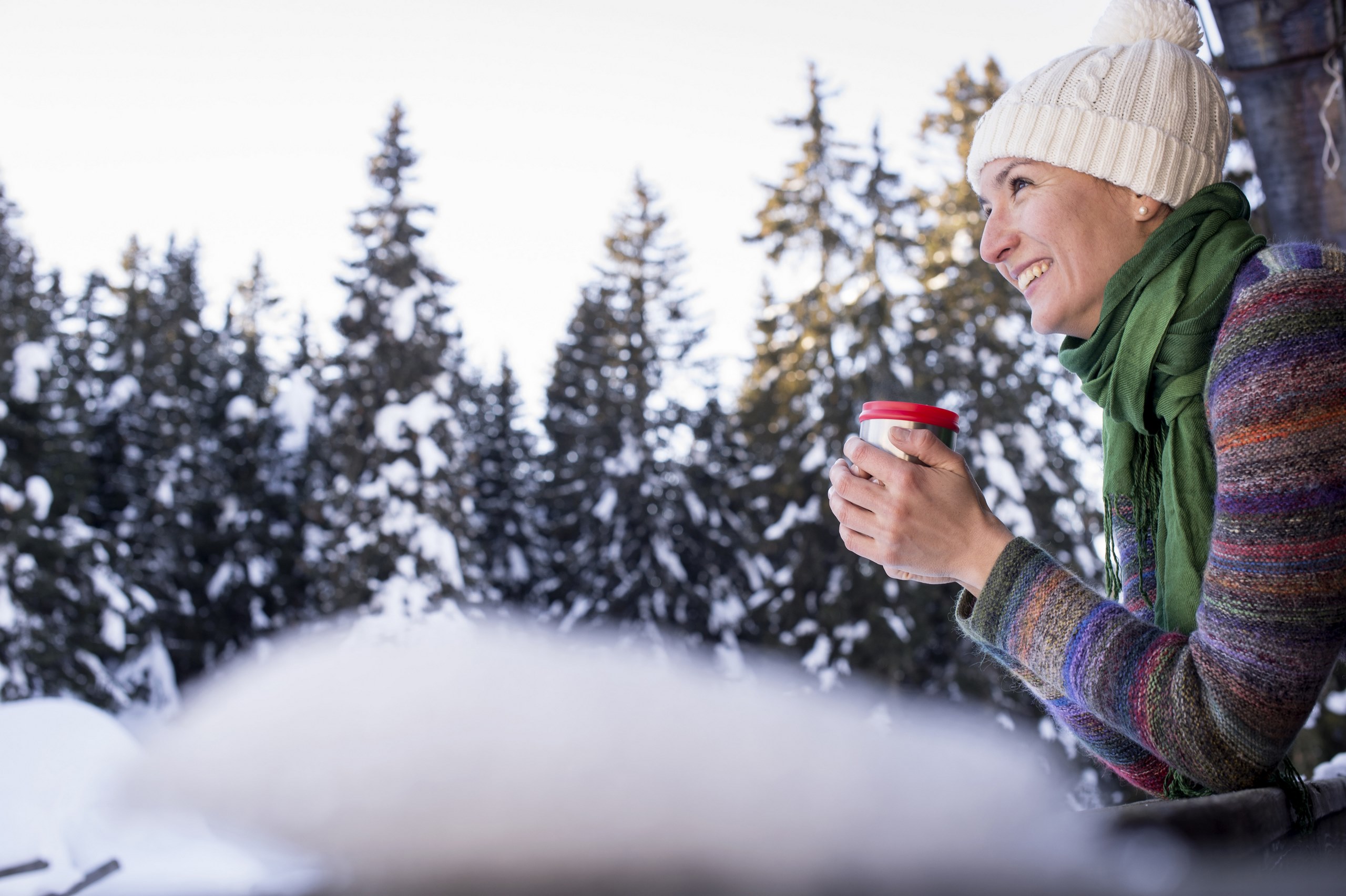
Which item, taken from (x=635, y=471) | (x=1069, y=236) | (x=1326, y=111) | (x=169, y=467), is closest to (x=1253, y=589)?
(x=1069, y=236)

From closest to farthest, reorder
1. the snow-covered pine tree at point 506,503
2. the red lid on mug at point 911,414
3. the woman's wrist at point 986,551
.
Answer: the woman's wrist at point 986,551
the red lid on mug at point 911,414
the snow-covered pine tree at point 506,503

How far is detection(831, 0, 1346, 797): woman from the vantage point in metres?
1.31

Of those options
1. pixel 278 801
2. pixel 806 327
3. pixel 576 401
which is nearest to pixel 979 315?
pixel 806 327

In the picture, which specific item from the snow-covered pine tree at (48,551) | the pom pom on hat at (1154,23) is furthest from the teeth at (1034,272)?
the snow-covered pine tree at (48,551)

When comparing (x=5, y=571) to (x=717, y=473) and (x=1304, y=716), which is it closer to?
(x=717, y=473)

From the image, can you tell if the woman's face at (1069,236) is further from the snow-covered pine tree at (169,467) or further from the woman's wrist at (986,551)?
the snow-covered pine tree at (169,467)

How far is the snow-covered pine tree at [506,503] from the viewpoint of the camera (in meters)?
29.3

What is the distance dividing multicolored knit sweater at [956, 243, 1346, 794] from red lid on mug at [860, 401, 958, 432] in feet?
1.17

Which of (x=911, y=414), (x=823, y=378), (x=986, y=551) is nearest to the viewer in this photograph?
(x=986, y=551)

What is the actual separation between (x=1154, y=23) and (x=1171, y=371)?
2.90 ft

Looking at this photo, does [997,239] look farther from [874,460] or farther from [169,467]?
[169,467]

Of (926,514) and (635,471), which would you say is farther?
(635,471)

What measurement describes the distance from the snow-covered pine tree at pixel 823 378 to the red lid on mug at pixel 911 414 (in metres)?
14.4

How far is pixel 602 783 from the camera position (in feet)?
2.72
